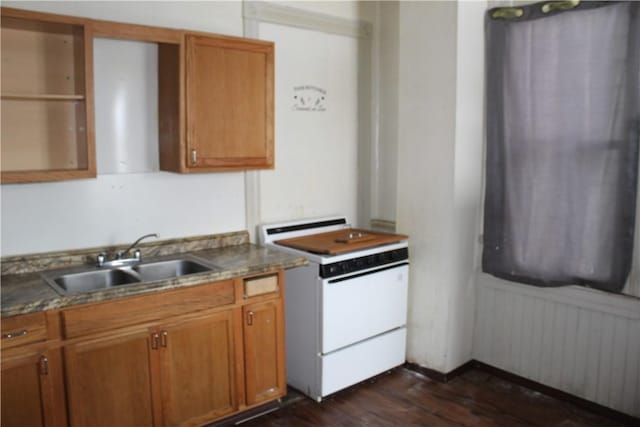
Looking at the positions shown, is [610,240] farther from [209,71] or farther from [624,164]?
[209,71]

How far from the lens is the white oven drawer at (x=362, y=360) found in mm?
3102

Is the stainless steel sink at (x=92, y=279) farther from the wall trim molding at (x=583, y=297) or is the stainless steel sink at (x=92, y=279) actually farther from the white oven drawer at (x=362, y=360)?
the wall trim molding at (x=583, y=297)

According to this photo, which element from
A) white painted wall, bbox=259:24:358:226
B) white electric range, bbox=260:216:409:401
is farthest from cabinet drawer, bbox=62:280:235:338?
white painted wall, bbox=259:24:358:226

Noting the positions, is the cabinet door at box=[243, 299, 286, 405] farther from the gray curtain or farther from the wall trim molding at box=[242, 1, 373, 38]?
the wall trim molding at box=[242, 1, 373, 38]

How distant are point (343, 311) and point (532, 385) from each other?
4.22ft

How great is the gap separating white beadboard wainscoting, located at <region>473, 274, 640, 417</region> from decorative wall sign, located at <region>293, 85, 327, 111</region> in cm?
160

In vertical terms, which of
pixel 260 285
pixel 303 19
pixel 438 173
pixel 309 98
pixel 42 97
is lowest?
pixel 260 285

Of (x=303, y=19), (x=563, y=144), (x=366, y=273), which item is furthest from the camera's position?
(x=303, y=19)

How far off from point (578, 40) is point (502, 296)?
62.0 inches

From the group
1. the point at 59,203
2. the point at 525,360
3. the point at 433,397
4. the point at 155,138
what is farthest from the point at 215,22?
the point at 525,360

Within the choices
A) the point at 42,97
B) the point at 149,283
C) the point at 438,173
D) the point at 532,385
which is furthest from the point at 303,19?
the point at 532,385

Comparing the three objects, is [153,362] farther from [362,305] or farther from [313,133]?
[313,133]

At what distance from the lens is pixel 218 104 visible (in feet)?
9.36

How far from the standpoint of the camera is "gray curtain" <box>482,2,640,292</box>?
108 inches
